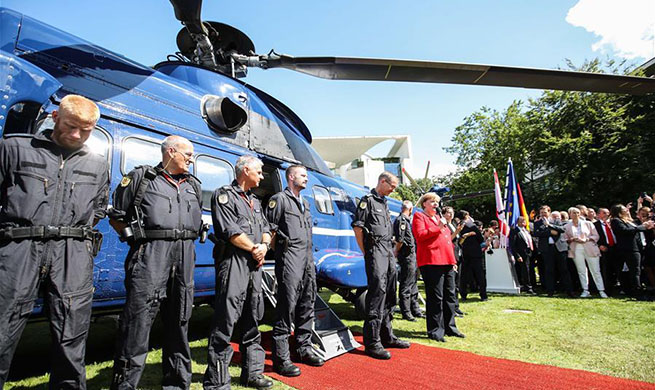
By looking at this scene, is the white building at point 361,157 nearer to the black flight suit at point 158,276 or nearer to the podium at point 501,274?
the podium at point 501,274

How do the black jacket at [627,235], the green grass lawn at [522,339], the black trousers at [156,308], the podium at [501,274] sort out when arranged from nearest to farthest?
the black trousers at [156,308] → the green grass lawn at [522,339] → the black jacket at [627,235] → the podium at [501,274]

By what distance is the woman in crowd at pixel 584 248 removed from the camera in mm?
8203

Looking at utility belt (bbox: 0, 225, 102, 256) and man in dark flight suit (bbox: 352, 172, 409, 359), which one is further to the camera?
man in dark flight suit (bbox: 352, 172, 409, 359)

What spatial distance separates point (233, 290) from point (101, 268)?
1202mm

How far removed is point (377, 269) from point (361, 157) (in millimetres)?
55950

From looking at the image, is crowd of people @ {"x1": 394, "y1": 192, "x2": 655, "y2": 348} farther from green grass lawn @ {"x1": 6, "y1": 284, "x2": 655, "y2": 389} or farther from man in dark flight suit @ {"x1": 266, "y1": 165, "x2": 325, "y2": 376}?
man in dark flight suit @ {"x1": 266, "y1": 165, "x2": 325, "y2": 376}

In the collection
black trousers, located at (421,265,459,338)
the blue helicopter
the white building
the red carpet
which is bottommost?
the red carpet

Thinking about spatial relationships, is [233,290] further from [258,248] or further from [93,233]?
[93,233]

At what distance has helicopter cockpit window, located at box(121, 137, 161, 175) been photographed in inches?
137

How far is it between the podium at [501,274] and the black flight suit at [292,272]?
23.4 ft

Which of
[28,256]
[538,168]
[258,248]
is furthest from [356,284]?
[538,168]

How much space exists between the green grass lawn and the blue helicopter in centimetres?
80

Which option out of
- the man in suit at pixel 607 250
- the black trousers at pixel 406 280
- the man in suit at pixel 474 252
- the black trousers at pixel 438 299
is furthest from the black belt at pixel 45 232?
the man in suit at pixel 607 250

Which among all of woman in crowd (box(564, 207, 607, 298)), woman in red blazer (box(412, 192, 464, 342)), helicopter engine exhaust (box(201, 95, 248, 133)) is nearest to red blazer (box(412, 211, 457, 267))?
woman in red blazer (box(412, 192, 464, 342))
